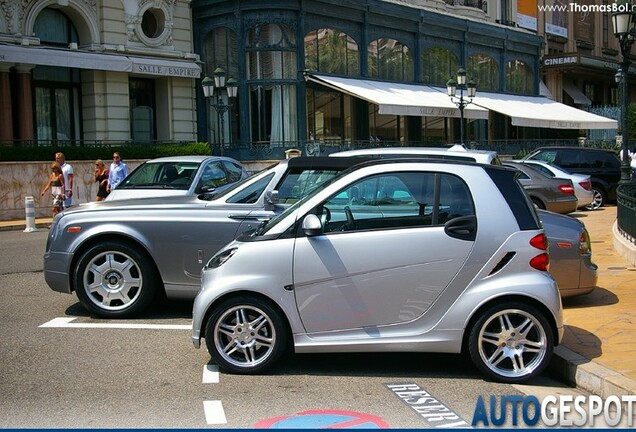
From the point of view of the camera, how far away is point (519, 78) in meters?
42.9

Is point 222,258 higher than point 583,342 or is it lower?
higher

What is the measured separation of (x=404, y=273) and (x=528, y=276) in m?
0.99

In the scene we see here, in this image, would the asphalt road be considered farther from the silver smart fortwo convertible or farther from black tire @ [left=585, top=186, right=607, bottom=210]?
black tire @ [left=585, top=186, right=607, bottom=210]

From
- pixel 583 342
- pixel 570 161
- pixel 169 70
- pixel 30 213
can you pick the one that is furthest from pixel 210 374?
pixel 169 70

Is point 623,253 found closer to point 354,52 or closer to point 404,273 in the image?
point 404,273

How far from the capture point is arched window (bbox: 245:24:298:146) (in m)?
28.8

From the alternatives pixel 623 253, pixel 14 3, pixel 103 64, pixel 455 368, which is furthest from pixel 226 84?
pixel 455 368

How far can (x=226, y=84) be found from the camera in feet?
86.9

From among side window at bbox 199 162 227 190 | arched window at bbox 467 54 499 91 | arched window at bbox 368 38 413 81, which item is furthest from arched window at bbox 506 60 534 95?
side window at bbox 199 162 227 190

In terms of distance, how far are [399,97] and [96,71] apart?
11.5 m

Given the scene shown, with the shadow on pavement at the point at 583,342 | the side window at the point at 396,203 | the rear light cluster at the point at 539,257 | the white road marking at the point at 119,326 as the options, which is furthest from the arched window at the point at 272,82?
the rear light cluster at the point at 539,257

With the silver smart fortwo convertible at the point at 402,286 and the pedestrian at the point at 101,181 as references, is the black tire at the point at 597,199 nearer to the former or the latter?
the pedestrian at the point at 101,181

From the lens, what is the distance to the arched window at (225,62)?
96.2ft

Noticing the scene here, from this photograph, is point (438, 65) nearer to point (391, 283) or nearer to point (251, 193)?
point (251, 193)
